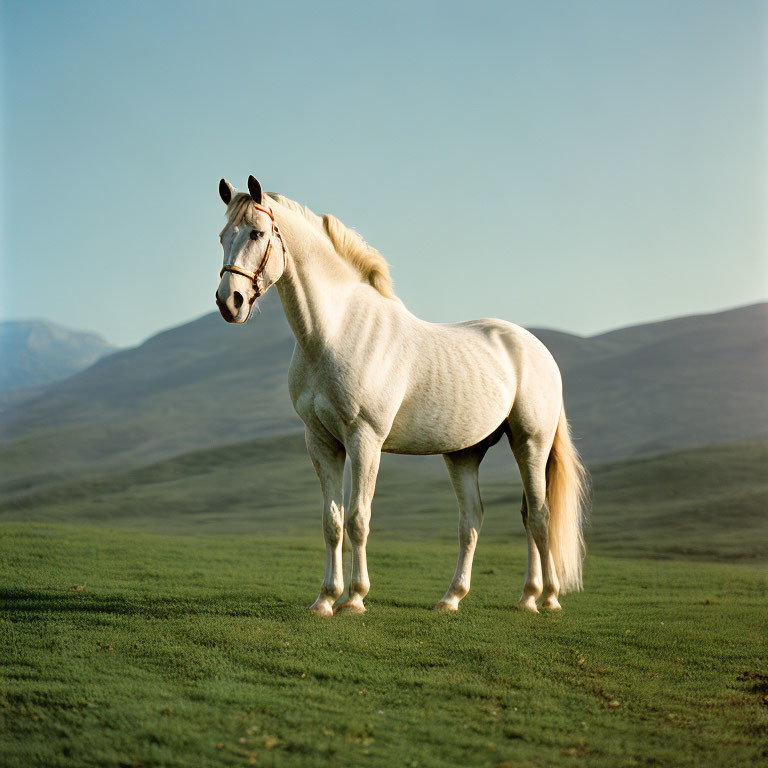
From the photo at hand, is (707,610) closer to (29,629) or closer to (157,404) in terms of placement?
(29,629)

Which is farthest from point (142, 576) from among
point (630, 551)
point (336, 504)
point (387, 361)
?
point (630, 551)

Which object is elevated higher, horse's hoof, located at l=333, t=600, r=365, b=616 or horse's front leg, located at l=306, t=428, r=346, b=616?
horse's front leg, located at l=306, t=428, r=346, b=616

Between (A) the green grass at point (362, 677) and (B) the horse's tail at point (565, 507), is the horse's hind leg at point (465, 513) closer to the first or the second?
(A) the green grass at point (362, 677)

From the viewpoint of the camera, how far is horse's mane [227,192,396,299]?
23.9 feet

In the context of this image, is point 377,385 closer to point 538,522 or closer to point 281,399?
point 538,522

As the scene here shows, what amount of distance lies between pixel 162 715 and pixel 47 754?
0.69 metres

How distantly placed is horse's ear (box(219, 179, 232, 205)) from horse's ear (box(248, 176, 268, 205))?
0.36m

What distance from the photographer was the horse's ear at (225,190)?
6.82m

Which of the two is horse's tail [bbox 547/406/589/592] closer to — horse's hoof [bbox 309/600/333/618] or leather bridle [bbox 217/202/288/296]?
horse's hoof [bbox 309/600/333/618]

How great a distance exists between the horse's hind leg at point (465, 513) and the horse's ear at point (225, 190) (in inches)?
131

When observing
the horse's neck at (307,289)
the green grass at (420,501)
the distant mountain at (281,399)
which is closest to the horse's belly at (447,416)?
the horse's neck at (307,289)

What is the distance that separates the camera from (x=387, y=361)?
7.14m

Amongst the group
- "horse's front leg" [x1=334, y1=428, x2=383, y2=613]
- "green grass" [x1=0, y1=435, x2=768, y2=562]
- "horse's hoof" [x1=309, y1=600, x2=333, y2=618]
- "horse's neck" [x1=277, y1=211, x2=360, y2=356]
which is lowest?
"green grass" [x1=0, y1=435, x2=768, y2=562]

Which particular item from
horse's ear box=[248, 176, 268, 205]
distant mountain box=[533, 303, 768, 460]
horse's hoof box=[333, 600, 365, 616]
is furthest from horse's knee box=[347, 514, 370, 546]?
distant mountain box=[533, 303, 768, 460]
